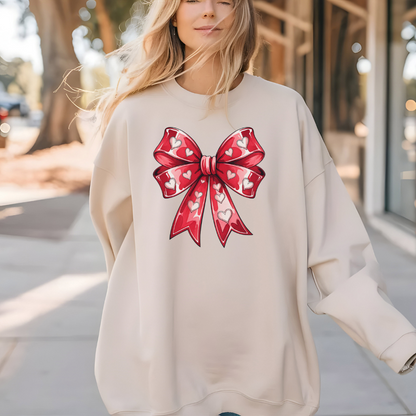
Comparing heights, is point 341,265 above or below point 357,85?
above

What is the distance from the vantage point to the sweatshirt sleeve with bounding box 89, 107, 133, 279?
68.4 inches

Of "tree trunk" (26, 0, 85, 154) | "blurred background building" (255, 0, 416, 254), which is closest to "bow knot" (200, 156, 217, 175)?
"blurred background building" (255, 0, 416, 254)

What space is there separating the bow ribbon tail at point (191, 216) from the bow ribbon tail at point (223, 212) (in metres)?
0.03

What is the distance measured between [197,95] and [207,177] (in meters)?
0.24

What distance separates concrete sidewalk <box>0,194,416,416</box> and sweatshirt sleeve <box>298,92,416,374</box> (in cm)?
143

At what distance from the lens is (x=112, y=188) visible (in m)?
1.78


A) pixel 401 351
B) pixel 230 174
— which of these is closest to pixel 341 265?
pixel 401 351

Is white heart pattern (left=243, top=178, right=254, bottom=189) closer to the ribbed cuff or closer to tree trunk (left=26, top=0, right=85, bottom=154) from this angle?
the ribbed cuff

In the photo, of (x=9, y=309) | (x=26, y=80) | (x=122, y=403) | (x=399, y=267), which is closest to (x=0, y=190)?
(x=9, y=309)

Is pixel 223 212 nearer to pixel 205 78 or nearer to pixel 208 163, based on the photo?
pixel 208 163

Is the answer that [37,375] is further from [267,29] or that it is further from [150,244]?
[267,29]

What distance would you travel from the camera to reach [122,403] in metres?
1.71

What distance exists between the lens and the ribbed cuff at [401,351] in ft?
5.07

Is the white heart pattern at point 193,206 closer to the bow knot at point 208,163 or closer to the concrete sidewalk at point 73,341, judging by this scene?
the bow knot at point 208,163
